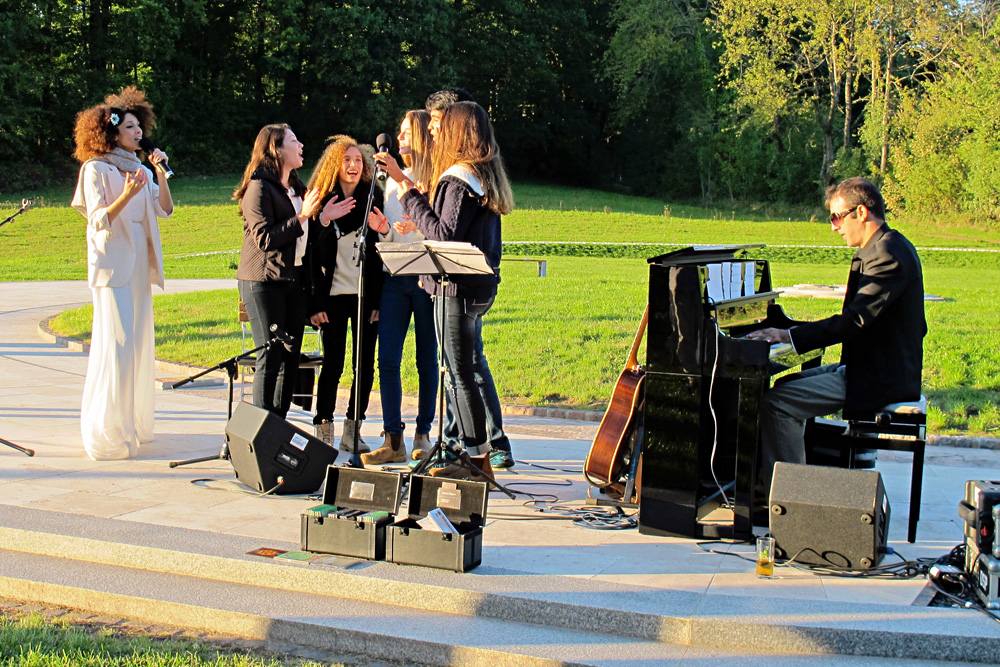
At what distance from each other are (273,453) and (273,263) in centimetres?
128

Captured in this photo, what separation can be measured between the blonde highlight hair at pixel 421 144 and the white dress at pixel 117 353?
6.42 feet

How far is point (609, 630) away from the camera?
13.5ft

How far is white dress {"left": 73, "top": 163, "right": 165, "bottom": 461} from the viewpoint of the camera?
670 centimetres

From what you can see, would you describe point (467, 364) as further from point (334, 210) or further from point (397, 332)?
point (334, 210)

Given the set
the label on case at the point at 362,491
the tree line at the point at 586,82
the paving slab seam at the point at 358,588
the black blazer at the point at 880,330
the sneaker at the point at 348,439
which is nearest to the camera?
the paving slab seam at the point at 358,588

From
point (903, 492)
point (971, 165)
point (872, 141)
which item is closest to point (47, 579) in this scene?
point (903, 492)

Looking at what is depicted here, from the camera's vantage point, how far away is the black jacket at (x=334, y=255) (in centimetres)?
681

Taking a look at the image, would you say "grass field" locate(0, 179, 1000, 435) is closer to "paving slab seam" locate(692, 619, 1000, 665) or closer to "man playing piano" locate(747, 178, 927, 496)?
"man playing piano" locate(747, 178, 927, 496)

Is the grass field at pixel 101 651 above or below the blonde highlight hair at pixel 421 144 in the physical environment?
below

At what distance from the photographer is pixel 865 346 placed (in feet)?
18.3

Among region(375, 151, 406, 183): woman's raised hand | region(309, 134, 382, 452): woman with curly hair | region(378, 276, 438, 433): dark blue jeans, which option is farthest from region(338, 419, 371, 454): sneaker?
region(375, 151, 406, 183): woman's raised hand

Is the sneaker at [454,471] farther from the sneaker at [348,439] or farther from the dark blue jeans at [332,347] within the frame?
the dark blue jeans at [332,347]

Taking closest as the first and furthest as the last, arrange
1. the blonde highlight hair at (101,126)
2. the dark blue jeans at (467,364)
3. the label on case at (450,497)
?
the label on case at (450,497) → the dark blue jeans at (467,364) → the blonde highlight hair at (101,126)

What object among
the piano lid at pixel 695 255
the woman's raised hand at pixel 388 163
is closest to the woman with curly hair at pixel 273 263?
the woman's raised hand at pixel 388 163
